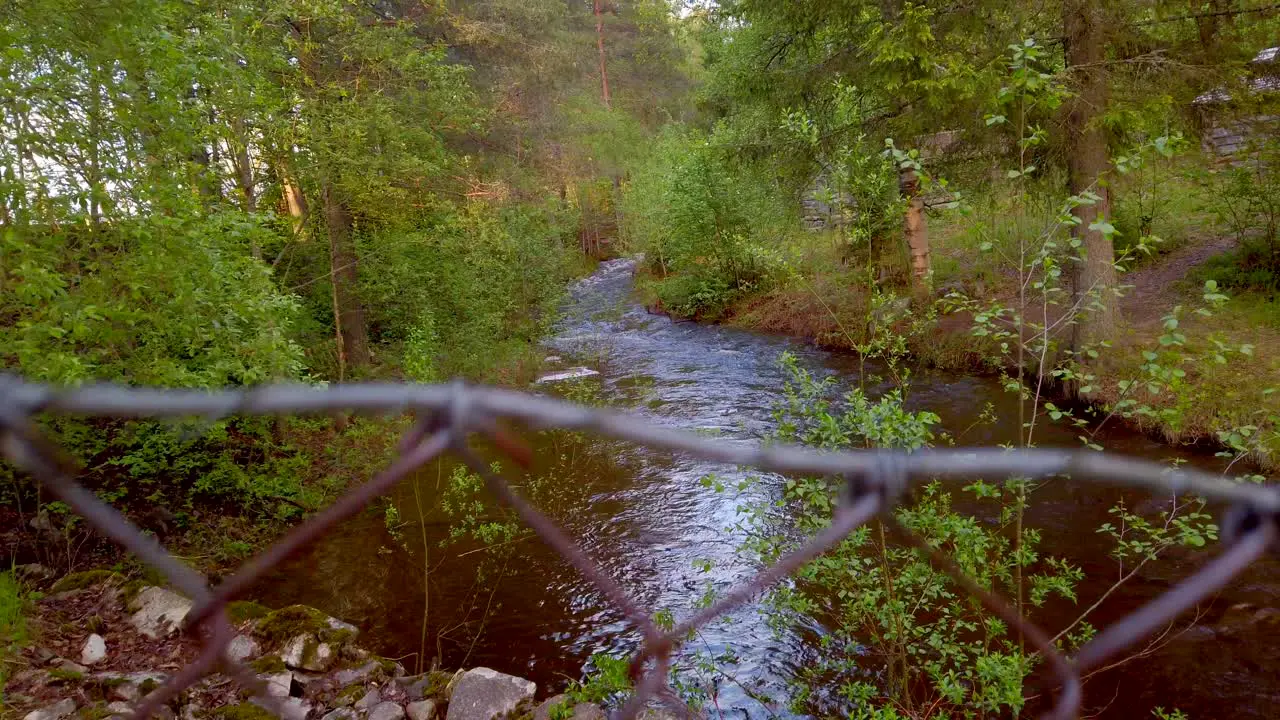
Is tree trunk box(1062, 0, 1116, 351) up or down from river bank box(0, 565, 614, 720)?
up

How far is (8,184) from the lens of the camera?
14.5 ft

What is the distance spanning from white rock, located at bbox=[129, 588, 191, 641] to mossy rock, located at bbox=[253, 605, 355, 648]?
554mm

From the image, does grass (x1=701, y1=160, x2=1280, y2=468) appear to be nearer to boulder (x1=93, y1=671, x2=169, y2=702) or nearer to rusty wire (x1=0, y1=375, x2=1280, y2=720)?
rusty wire (x1=0, y1=375, x2=1280, y2=720)

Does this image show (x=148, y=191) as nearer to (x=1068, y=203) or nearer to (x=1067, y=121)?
(x=1068, y=203)

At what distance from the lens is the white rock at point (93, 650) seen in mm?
4785

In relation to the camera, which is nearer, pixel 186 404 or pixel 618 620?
pixel 186 404

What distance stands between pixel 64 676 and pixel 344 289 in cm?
807

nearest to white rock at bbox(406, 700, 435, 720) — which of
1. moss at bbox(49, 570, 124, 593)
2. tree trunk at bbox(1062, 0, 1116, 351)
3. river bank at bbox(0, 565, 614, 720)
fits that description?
river bank at bbox(0, 565, 614, 720)

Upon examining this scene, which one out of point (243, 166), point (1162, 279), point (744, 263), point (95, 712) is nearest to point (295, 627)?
point (95, 712)

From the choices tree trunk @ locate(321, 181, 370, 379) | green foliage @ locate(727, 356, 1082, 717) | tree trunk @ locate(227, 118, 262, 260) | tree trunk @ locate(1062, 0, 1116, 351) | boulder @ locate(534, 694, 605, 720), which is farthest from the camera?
tree trunk @ locate(321, 181, 370, 379)

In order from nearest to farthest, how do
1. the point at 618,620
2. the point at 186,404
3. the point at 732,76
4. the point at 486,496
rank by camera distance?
the point at 186,404 < the point at 618,620 < the point at 486,496 < the point at 732,76

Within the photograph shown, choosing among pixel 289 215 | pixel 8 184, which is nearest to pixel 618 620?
pixel 8 184

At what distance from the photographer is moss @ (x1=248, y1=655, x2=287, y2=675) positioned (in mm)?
4980

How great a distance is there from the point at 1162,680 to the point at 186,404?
6020mm
